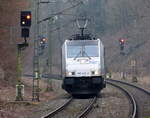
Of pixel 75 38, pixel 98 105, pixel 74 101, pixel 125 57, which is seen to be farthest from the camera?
pixel 125 57

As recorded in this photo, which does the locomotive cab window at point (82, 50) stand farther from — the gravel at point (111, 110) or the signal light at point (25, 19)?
the signal light at point (25, 19)

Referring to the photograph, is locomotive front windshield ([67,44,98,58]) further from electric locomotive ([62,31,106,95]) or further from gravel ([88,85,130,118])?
gravel ([88,85,130,118])

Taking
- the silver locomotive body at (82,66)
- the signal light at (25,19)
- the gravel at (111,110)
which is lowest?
the gravel at (111,110)

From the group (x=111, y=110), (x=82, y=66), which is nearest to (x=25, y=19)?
(x=82, y=66)

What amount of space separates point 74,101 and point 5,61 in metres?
11.6

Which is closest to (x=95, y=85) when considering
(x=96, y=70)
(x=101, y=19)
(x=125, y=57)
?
(x=96, y=70)

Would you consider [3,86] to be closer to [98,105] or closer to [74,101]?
[74,101]

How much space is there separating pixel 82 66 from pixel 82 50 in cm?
106

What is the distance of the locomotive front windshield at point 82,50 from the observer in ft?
94.0

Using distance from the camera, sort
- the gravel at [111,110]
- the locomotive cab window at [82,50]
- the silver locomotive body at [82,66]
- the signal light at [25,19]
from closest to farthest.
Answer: the gravel at [111,110] → the signal light at [25,19] → the silver locomotive body at [82,66] → the locomotive cab window at [82,50]

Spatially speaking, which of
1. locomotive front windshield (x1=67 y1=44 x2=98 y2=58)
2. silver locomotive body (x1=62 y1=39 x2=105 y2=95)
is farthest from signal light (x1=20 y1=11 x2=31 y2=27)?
locomotive front windshield (x1=67 y1=44 x2=98 y2=58)

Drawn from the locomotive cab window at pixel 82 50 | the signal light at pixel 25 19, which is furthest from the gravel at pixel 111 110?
the signal light at pixel 25 19

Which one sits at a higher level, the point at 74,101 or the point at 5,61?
the point at 5,61

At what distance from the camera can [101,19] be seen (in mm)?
92000
